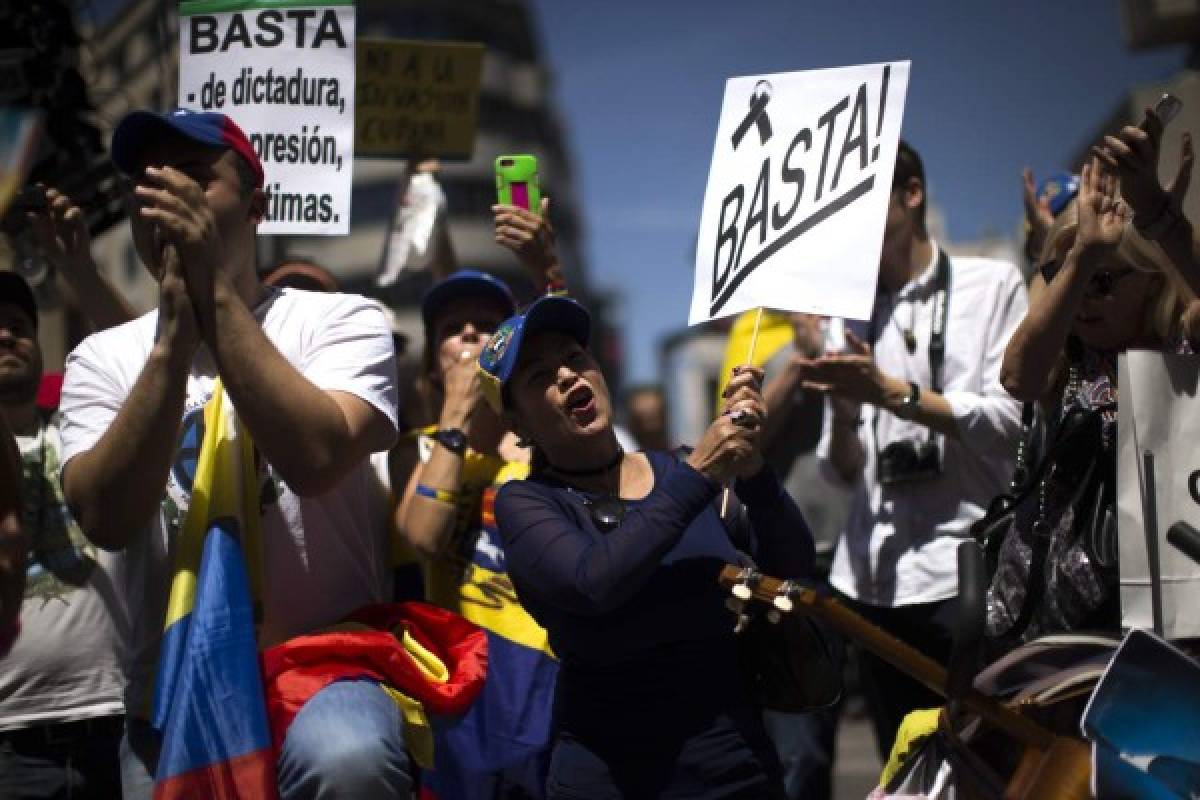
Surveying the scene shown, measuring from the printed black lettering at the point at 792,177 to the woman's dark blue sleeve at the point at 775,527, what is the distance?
0.64 meters

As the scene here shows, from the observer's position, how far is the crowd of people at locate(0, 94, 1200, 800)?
2770mm

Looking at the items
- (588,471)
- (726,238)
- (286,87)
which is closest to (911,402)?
(726,238)

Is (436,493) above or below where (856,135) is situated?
below

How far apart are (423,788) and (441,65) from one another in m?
3.63

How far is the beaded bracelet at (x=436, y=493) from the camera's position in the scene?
3.70 metres

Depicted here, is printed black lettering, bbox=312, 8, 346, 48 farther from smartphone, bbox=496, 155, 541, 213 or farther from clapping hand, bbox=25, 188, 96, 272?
clapping hand, bbox=25, 188, 96, 272

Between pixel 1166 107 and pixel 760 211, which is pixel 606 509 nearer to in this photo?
pixel 760 211

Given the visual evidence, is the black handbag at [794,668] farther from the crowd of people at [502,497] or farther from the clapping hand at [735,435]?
the clapping hand at [735,435]

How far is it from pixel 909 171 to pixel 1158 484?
6.26ft

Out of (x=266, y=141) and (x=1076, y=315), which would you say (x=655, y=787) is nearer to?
(x=1076, y=315)

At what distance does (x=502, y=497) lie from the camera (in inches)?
123

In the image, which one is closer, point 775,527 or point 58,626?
point 775,527

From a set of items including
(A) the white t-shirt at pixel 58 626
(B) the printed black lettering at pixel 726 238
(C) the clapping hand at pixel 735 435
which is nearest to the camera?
(C) the clapping hand at pixel 735 435

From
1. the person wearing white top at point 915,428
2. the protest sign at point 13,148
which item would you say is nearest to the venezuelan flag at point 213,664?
the protest sign at point 13,148
